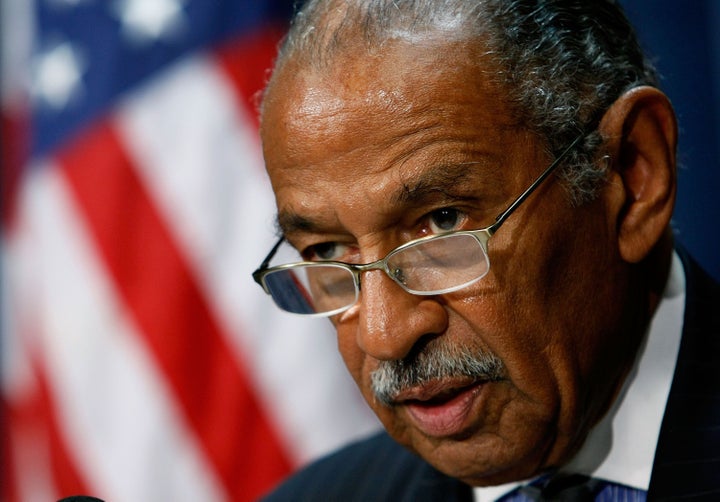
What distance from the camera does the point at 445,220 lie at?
47.2 inches

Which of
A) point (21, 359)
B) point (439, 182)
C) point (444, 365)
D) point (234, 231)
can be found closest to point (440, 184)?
point (439, 182)

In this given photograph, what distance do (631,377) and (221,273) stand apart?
153cm

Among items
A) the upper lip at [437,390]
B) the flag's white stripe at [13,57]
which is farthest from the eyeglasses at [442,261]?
the flag's white stripe at [13,57]

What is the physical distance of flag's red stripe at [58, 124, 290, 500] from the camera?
256 centimetres

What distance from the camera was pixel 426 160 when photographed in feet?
3.78

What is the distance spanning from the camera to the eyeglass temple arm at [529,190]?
1.15m

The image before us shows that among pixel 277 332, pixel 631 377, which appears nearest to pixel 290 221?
pixel 631 377

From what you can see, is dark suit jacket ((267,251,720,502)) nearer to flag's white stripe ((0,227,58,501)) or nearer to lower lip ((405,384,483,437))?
lower lip ((405,384,483,437))

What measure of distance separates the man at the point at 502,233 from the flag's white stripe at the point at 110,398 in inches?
55.4

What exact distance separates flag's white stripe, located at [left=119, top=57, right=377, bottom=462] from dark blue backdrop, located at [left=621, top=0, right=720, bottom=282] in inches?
41.6

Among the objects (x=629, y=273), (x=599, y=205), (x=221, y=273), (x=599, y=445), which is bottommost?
(x=599, y=445)

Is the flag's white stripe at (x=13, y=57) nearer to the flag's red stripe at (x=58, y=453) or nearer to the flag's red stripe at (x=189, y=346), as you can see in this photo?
the flag's red stripe at (x=189, y=346)

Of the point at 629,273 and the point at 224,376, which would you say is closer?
the point at 629,273

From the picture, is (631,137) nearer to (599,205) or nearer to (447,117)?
(599,205)
